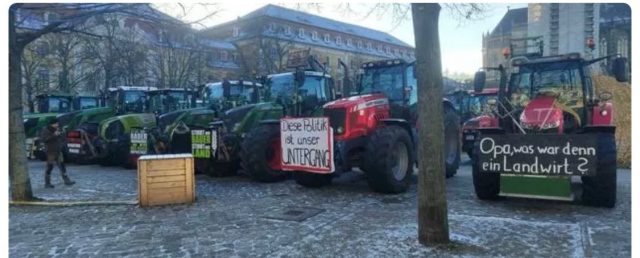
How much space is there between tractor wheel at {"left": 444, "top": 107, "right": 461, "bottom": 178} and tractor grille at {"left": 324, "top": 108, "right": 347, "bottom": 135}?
340 centimetres

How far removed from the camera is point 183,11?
27.3 feet

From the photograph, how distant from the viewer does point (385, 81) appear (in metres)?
9.80

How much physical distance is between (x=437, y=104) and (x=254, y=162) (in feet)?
16.9

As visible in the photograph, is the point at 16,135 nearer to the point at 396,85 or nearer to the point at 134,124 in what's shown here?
the point at 134,124

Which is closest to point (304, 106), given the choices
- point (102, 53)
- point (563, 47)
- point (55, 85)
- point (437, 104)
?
point (437, 104)

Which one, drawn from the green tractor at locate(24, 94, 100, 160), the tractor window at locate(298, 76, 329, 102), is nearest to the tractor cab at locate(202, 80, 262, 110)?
the tractor window at locate(298, 76, 329, 102)

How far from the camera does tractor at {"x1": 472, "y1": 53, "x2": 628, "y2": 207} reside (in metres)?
6.49

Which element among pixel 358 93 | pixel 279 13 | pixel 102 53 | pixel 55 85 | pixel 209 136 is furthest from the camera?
pixel 279 13

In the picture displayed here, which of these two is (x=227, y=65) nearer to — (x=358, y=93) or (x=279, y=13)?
(x=279, y=13)

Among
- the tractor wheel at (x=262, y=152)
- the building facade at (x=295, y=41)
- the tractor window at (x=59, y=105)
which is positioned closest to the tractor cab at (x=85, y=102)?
the tractor window at (x=59, y=105)

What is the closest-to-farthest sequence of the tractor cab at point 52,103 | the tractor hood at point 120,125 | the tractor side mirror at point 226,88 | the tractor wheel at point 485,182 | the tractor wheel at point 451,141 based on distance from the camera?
the tractor wheel at point 485,182, the tractor wheel at point 451,141, the tractor side mirror at point 226,88, the tractor hood at point 120,125, the tractor cab at point 52,103

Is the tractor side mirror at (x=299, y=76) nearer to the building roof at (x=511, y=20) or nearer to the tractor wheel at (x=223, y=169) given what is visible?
the tractor wheel at (x=223, y=169)

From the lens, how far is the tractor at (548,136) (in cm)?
649

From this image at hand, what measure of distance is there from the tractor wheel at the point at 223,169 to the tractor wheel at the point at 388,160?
4157 mm
